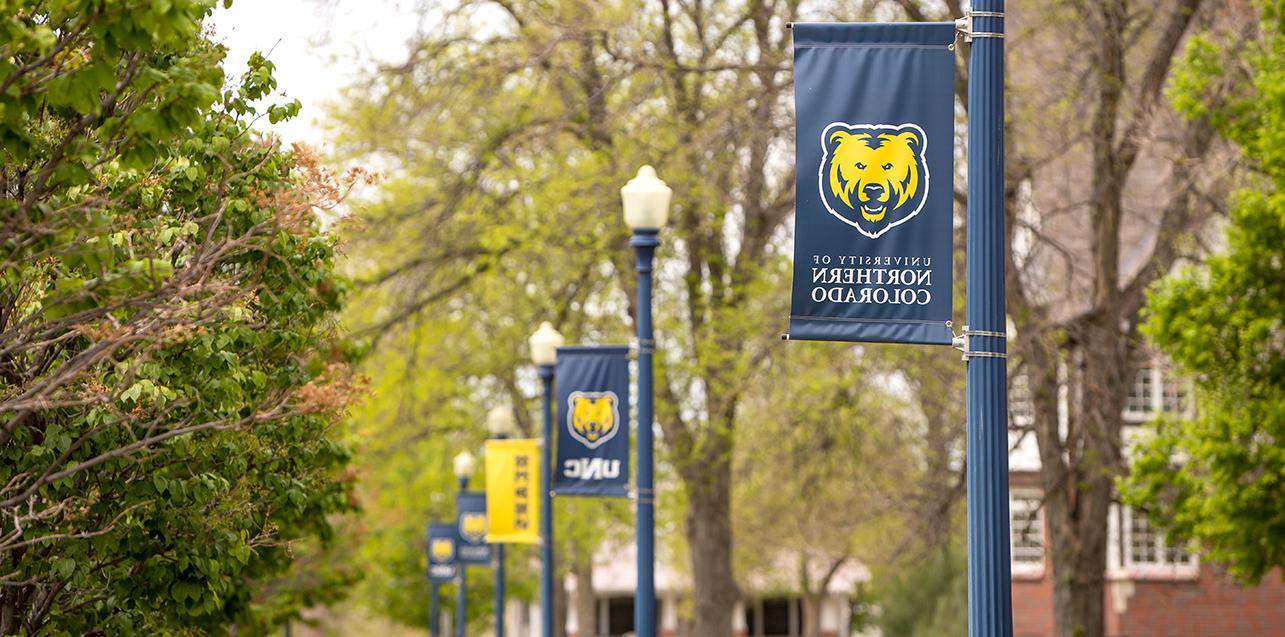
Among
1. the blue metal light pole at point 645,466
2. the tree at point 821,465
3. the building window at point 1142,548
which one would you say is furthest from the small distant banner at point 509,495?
the building window at point 1142,548

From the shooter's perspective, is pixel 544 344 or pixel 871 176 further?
pixel 544 344

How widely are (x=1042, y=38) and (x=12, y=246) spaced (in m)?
18.3

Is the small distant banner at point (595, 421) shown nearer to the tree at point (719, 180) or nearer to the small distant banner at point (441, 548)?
the tree at point (719, 180)

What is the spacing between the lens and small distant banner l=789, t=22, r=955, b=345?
303 inches

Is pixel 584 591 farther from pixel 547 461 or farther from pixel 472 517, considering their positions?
pixel 547 461

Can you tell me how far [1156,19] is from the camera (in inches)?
862

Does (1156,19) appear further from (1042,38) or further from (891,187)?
(891,187)

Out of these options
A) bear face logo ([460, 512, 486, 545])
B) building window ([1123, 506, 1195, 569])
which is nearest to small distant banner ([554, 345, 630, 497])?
bear face logo ([460, 512, 486, 545])

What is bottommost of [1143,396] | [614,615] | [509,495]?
[614,615]

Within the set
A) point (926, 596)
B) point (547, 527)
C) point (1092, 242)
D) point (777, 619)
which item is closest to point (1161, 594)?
point (926, 596)

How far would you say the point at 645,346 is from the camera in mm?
14398

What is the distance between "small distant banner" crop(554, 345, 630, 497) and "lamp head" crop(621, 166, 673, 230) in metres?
1.55

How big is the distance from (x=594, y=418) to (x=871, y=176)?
7.91 metres

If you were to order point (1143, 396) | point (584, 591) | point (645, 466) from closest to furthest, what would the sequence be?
point (645, 466) < point (1143, 396) < point (584, 591)
